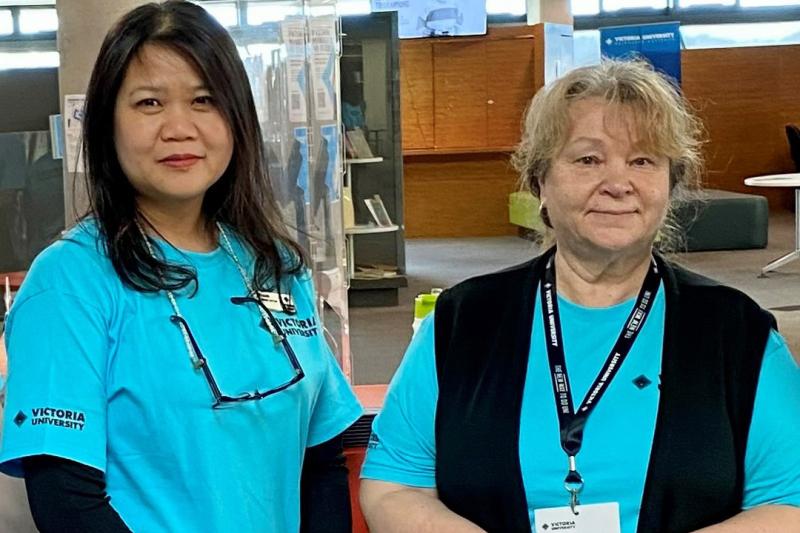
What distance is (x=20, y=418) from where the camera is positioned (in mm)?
1310

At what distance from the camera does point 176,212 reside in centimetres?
150

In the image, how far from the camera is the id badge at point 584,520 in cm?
158

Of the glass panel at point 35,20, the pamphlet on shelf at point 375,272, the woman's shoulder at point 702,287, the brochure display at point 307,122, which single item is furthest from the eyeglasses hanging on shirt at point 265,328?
the glass panel at point 35,20

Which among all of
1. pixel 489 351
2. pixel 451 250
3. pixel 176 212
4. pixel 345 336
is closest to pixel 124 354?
pixel 176 212

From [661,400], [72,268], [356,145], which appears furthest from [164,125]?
[356,145]

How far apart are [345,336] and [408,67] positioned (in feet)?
28.4

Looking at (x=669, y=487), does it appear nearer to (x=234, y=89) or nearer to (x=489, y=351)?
(x=489, y=351)

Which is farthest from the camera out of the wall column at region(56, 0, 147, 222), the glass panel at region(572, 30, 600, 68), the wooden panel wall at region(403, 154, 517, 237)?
the glass panel at region(572, 30, 600, 68)

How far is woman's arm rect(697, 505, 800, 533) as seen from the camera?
1559 millimetres

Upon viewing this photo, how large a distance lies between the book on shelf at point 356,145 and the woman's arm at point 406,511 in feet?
21.9

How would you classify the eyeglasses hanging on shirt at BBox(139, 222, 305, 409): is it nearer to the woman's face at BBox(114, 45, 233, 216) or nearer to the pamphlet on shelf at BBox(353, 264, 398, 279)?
the woman's face at BBox(114, 45, 233, 216)

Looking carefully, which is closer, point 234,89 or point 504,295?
point 234,89

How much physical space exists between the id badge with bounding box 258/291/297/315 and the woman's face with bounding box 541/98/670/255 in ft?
1.47

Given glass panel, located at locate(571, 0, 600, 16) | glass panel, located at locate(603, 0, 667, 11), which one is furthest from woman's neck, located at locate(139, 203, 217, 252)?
glass panel, located at locate(603, 0, 667, 11)
